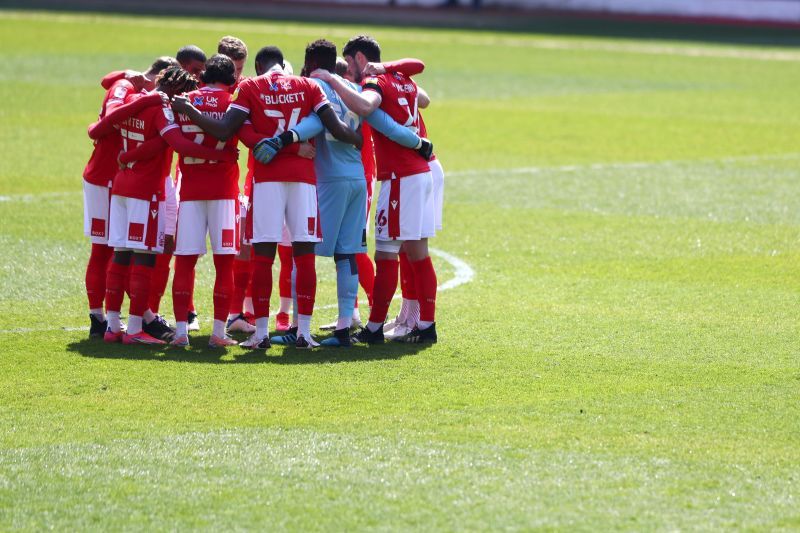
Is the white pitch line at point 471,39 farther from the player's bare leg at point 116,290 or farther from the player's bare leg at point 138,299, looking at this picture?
the player's bare leg at point 138,299

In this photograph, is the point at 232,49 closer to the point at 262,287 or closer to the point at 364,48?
the point at 364,48

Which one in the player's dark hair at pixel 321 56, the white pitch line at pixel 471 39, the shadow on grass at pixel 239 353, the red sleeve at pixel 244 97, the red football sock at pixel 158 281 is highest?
the player's dark hair at pixel 321 56

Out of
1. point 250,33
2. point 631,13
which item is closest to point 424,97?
point 250,33

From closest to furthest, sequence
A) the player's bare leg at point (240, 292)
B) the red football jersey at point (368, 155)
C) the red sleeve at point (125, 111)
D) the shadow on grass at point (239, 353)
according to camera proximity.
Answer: the shadow on grass at point (239, 353) → the red sleeve at point (125, 111) → the player's bare leg at point (240, 292) → the red football jersey at point (368, 155)

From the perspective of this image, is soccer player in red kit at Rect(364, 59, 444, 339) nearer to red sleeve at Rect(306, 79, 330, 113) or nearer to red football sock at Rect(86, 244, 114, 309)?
red sleeve at Rect(306, 79, 330, 113)

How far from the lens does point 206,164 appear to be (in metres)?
8.55

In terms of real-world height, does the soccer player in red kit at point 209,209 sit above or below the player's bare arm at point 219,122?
below

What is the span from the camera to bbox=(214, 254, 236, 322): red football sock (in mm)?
8641

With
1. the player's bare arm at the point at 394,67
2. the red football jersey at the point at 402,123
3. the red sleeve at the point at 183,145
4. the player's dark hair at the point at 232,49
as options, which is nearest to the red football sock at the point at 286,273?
the red football jersey at the point at 402,123

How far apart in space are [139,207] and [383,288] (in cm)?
172

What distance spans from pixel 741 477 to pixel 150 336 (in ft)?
14.2

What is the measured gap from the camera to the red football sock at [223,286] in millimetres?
8641

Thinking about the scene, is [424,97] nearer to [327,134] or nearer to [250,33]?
[327,134]

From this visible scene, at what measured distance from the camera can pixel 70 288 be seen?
10547 millimetres
